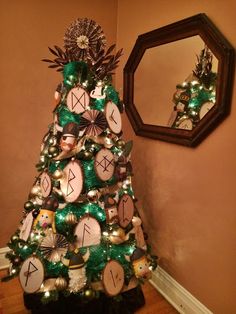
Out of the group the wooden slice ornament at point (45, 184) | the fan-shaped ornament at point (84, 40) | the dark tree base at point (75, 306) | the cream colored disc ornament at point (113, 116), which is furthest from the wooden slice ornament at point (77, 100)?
the dark tree base at point (75, 306)

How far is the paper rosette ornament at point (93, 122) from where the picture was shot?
1321 mm

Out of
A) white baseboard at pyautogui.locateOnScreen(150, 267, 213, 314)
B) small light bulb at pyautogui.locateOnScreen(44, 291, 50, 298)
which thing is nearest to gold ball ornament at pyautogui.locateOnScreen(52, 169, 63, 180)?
small light bulb at pyautogui.locateOnScreen(44, 291, 50, 298)

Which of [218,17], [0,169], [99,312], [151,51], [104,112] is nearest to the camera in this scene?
[218,17]

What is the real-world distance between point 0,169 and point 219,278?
1567 mm

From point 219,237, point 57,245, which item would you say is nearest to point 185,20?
point 219,237

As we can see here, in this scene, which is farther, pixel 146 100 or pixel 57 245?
pixel 146 100

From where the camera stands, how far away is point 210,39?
1.26m

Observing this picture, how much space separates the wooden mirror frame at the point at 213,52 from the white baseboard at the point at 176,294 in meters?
0.90

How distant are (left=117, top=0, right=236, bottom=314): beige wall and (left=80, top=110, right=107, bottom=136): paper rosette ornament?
51 centimetres

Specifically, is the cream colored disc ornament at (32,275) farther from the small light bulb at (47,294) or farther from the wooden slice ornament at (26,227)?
the wooden slice ornament at (26,227)

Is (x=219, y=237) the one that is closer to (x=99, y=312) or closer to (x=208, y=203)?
(x=208, y=203)

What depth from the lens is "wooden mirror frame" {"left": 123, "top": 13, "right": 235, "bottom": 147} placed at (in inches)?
47.5

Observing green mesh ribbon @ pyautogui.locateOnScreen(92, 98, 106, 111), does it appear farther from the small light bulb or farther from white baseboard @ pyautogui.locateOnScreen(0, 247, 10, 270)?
white baseboard @ pyautogui.locateOnScreen(0, 247, 10, 270)

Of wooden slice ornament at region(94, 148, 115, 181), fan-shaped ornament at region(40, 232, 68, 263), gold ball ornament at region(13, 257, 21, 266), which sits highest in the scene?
wooden slice ornament at region(94, 148, 115, 181)
